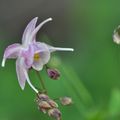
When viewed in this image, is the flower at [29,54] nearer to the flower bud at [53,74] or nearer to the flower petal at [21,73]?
the flower petal at [21,73]

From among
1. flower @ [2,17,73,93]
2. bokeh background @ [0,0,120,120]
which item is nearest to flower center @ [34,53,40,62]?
flower @ [2,17,73,93]

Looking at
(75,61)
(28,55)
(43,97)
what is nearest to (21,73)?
(28,55)

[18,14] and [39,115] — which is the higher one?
[18,14]

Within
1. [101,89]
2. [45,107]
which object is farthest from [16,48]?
[101,89]

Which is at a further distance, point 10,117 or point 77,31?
point 77,31

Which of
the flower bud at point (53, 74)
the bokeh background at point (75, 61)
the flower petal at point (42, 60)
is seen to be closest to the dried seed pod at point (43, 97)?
the flower bud at point (53, 74)

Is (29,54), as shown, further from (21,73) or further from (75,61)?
(75,61)

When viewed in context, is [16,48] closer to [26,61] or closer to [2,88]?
[26,61]

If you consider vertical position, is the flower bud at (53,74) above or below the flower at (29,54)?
below
